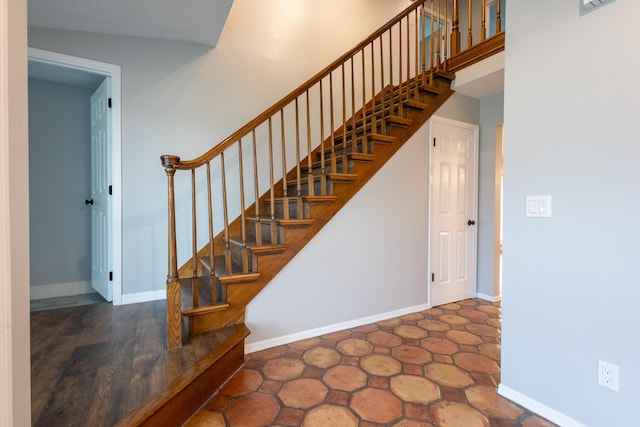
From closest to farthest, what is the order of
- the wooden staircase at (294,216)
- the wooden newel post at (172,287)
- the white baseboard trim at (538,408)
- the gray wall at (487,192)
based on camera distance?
1. the white baseboard trim at (538,408)
2. the wooden newel post at (172,287)
3. the wooden staircase at (294,216)
4. the gray wall at (487,192)

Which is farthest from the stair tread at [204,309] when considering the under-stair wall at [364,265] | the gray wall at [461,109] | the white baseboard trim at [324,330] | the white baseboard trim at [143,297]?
the gray wall at [461,109]

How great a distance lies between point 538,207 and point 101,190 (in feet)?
11.3

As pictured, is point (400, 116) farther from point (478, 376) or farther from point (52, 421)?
point (52, 421)

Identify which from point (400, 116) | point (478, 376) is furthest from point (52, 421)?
point (400, 116)

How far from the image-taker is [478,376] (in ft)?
6.33

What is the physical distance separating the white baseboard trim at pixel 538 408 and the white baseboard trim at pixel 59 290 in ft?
11.9

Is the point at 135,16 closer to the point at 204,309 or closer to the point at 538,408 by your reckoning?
the point at 204,309

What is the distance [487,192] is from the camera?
3449 mm

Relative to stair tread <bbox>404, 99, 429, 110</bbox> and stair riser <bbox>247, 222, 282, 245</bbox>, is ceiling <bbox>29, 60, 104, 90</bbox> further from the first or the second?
stair tread <bbox>404, 99, 429, 110</bbox>

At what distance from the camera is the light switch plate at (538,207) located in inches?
61.6

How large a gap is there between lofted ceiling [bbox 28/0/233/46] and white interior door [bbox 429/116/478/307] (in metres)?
2.25

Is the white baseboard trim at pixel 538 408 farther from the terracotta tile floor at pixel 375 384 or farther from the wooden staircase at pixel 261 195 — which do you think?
the wooden staircase at pixel 261 195

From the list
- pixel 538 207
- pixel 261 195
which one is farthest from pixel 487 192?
pixel 261 195

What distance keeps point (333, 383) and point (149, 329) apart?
1301mm
